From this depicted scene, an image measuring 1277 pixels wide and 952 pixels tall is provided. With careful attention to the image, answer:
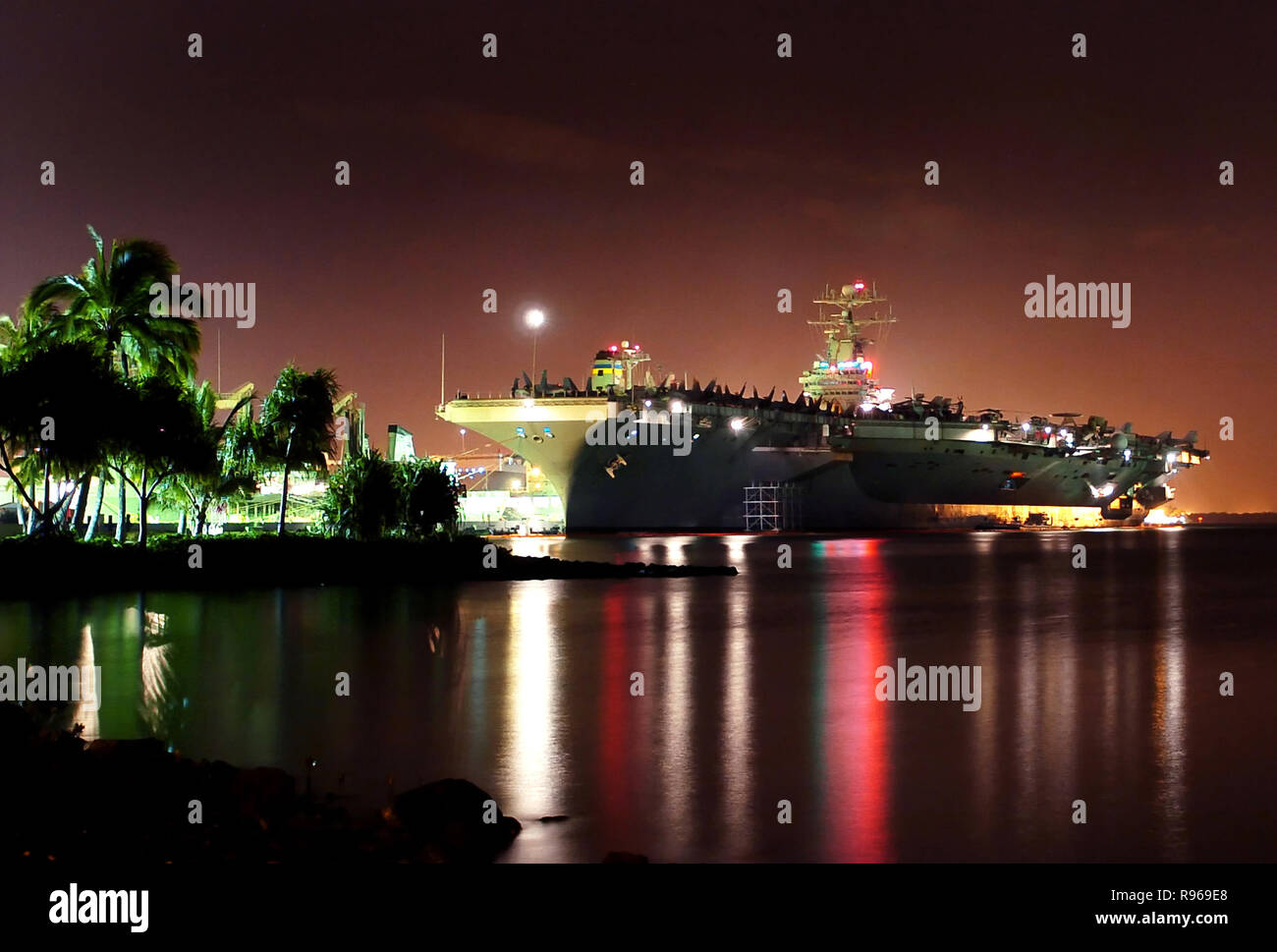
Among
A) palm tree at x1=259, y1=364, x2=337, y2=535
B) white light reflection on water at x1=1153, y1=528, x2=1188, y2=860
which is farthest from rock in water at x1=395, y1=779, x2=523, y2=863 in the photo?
palm tree at x1=259, y1=364, x2=337, y2=535

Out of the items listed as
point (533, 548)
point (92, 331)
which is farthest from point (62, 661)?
point (533, 548)

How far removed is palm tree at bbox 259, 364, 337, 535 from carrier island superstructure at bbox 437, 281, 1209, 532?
2321 cm

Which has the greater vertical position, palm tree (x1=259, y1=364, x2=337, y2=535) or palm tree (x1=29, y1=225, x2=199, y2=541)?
palm tree (x1=29, y1=225, x2=199, y2=541)

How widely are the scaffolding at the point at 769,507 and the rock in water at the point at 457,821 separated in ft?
216

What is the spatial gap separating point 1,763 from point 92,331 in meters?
29.4

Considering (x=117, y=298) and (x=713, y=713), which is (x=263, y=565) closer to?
(x=117, y=298)

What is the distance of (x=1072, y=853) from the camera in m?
9.38

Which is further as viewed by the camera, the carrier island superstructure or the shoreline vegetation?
the carrier island superstructure

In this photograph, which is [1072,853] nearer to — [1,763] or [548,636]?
[1,763]

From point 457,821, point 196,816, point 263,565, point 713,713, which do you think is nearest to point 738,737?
point 713,713

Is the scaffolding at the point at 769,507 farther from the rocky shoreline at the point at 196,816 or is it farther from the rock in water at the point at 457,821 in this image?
the rocky shoreline at the point at 196,816

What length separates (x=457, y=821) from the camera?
8.77m

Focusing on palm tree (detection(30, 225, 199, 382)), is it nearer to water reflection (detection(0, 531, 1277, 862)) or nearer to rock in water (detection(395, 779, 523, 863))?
water reflection (detection(0, 531, 1277, 862))

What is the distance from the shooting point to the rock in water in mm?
8562
